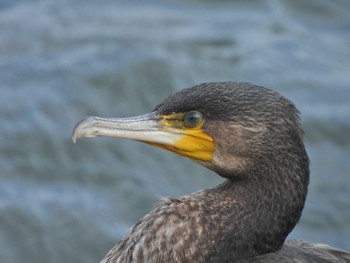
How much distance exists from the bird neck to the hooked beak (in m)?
0.22

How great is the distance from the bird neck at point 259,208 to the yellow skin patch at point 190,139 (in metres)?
0.20

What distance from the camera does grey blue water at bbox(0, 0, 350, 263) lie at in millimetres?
8500

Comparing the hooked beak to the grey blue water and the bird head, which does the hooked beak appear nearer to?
the bird head

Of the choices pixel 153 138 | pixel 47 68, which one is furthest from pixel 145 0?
pixel 153 138

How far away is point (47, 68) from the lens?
1024 cm

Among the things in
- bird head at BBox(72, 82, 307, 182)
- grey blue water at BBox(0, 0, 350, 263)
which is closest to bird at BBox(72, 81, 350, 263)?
bird head at BBox(72, 82, 307, 182)

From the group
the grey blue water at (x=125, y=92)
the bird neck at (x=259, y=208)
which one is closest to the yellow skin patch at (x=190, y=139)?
the bird neck at (x=259, y=208)

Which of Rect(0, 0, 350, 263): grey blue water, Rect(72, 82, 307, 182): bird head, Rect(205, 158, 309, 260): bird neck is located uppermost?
Rect(0, 0, 350, 263): grey blue water

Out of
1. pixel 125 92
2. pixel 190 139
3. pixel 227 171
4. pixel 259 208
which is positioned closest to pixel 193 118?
pixel 190 139

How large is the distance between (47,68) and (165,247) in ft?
17.2

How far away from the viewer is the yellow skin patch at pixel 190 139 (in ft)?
17.5

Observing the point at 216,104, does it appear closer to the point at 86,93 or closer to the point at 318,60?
the point at 86,93

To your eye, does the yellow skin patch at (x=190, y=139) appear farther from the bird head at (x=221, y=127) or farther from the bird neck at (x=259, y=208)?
the bird neck at (x=259, y=208)

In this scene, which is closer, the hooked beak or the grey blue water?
the hooked beak
